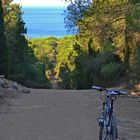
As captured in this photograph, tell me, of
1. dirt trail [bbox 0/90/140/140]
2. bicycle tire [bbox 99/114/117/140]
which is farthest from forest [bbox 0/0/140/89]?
bicycle tire [bbox 99/114/117/140]

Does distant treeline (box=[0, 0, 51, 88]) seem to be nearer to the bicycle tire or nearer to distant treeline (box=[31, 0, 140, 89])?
distant treeline (box=[31, 0, 140, 89])

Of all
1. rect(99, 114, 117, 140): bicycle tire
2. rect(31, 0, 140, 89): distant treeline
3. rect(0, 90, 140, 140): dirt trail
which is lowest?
rect(0, 90, 140, 140): dirt trail

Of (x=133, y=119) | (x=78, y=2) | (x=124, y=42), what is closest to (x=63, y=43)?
(x=124, y=42)

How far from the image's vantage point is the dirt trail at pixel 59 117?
10.2 m

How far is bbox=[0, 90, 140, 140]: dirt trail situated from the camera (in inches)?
401

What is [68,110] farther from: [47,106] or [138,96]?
[138,96]

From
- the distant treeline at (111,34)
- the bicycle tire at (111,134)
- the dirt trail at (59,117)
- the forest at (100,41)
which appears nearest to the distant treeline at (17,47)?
the forest at (100,41)

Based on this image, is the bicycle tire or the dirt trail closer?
the bicycle tire

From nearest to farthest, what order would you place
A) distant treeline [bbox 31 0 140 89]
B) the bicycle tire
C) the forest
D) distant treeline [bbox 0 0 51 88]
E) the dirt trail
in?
the bicycle tire < the dirt trail < distant treeline [bbox 31 0 140 89] < the forest < distant treeline [bbox 0 0 51 88]

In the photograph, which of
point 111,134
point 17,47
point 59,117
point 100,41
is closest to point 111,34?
point 100,41

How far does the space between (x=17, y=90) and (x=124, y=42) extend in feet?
24.9

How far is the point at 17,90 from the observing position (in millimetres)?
19266

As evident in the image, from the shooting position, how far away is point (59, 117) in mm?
12945

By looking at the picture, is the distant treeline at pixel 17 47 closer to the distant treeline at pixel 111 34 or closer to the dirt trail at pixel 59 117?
→ the distant treeline at pixel 111 34
